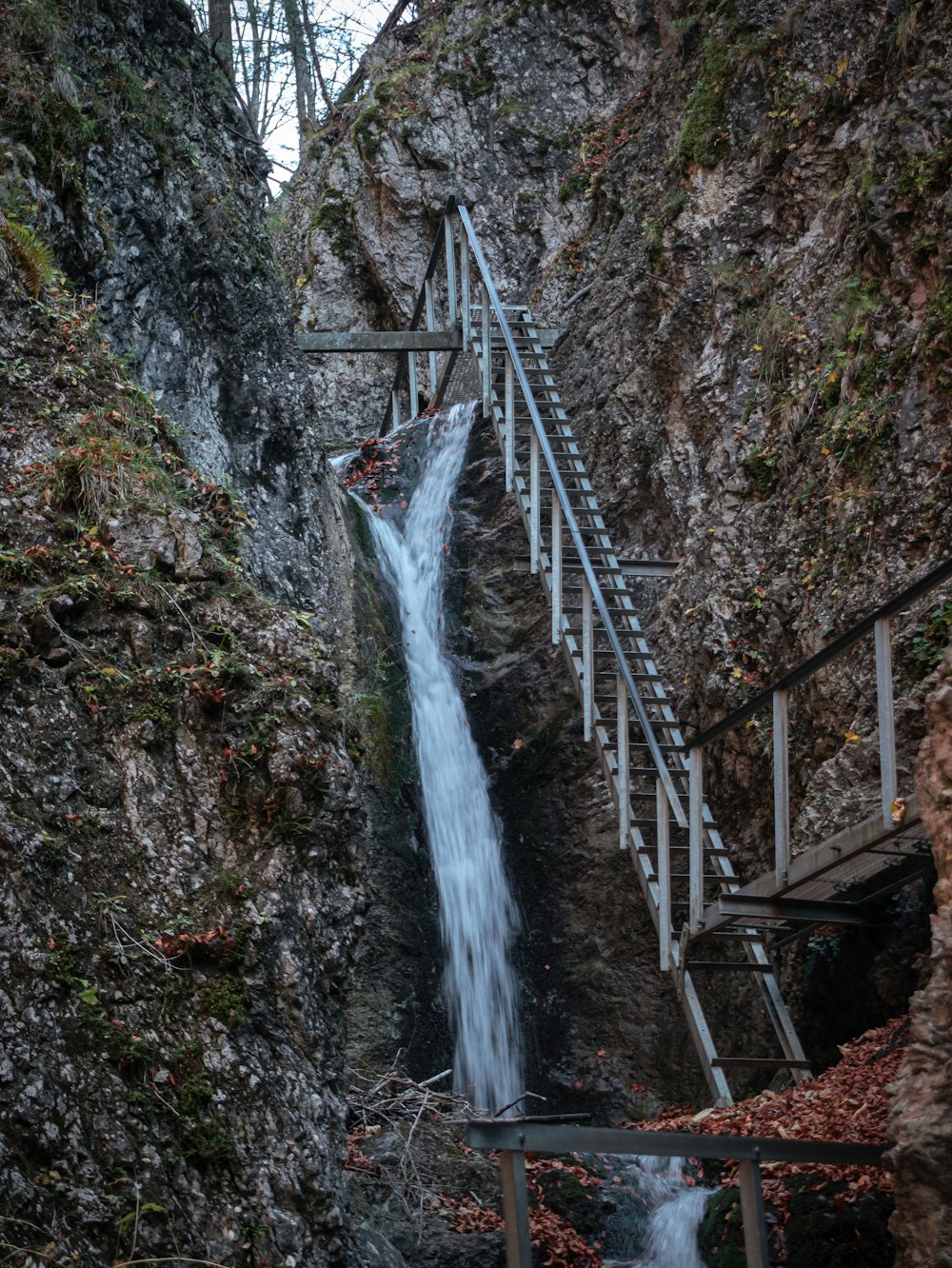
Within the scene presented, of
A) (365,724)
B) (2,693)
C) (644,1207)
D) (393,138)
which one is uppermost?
(393,138)

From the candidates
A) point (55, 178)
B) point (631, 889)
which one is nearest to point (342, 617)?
point (631, 889)

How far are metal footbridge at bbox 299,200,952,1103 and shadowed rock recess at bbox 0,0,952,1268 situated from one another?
45 cm

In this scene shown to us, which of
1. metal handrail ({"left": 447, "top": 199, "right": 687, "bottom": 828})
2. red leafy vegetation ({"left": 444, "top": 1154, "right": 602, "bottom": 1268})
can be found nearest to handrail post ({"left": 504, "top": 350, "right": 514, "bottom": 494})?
metal handrail ({"left": 447, "top": 199, "right": 687, "bottom": 828})

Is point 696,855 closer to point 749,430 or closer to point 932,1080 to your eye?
point 932,1080

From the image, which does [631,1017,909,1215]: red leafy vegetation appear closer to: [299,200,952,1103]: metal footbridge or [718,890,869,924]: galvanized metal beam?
[299,200,952,1103]: metal footbridge

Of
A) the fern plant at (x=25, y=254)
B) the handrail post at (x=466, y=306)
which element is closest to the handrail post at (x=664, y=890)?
the fern plant at (x=25, y=254)

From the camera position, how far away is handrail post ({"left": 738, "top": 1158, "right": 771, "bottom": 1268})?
15.7 ft

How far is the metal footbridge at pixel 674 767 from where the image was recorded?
695 centimetres

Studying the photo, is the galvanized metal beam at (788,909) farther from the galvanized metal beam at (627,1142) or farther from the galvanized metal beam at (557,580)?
the galvanized metal beam at (557,580)

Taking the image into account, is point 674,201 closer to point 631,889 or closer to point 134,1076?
point 631,889

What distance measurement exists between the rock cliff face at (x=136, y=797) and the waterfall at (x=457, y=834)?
2049 mm

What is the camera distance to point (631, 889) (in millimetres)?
10531

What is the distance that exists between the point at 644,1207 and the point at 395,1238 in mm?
1707

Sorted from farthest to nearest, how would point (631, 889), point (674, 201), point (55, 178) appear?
point (674, 201) < point (631, 889) < point (55, 178)
